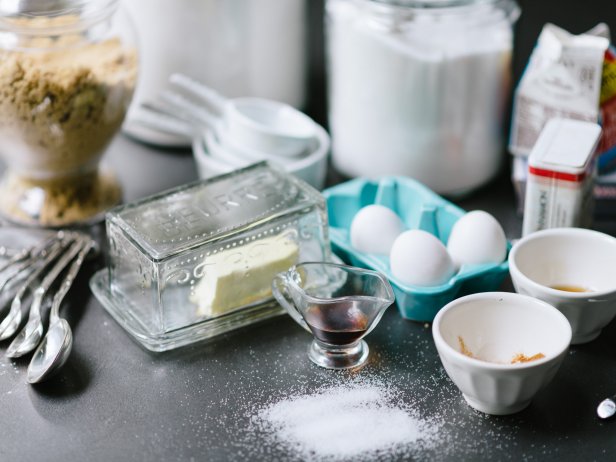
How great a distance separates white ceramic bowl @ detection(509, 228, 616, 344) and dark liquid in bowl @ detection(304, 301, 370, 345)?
0.53ft

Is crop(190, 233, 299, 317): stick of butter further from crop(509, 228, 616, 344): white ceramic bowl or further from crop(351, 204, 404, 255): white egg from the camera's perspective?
crop(509, 228, 616, 344): white ceramic bowl

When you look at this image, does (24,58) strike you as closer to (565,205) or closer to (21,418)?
(21,418)

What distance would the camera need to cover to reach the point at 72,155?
1142 millimetres

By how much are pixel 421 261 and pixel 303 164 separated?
0.88 feet

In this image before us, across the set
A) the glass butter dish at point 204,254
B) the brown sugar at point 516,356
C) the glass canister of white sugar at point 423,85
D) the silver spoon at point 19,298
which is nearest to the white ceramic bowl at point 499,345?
the brown sugar at point 516,356

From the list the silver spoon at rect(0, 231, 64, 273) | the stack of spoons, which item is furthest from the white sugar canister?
the silver spoon at rect(0, 231, 64, 273)

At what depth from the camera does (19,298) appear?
102 cm

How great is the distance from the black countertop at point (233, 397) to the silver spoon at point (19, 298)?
0.02m

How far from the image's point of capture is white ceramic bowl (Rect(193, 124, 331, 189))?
46.1 inches

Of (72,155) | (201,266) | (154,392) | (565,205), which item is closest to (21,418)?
(154,392)

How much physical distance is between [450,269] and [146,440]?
36 centimetres

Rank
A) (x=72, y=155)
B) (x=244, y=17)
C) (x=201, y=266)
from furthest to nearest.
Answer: (x=244, y=17) < (x=72, y=155) < (x=201, y=266)

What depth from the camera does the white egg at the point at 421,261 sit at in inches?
37.9

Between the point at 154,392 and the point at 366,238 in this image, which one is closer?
the point at 154,392
